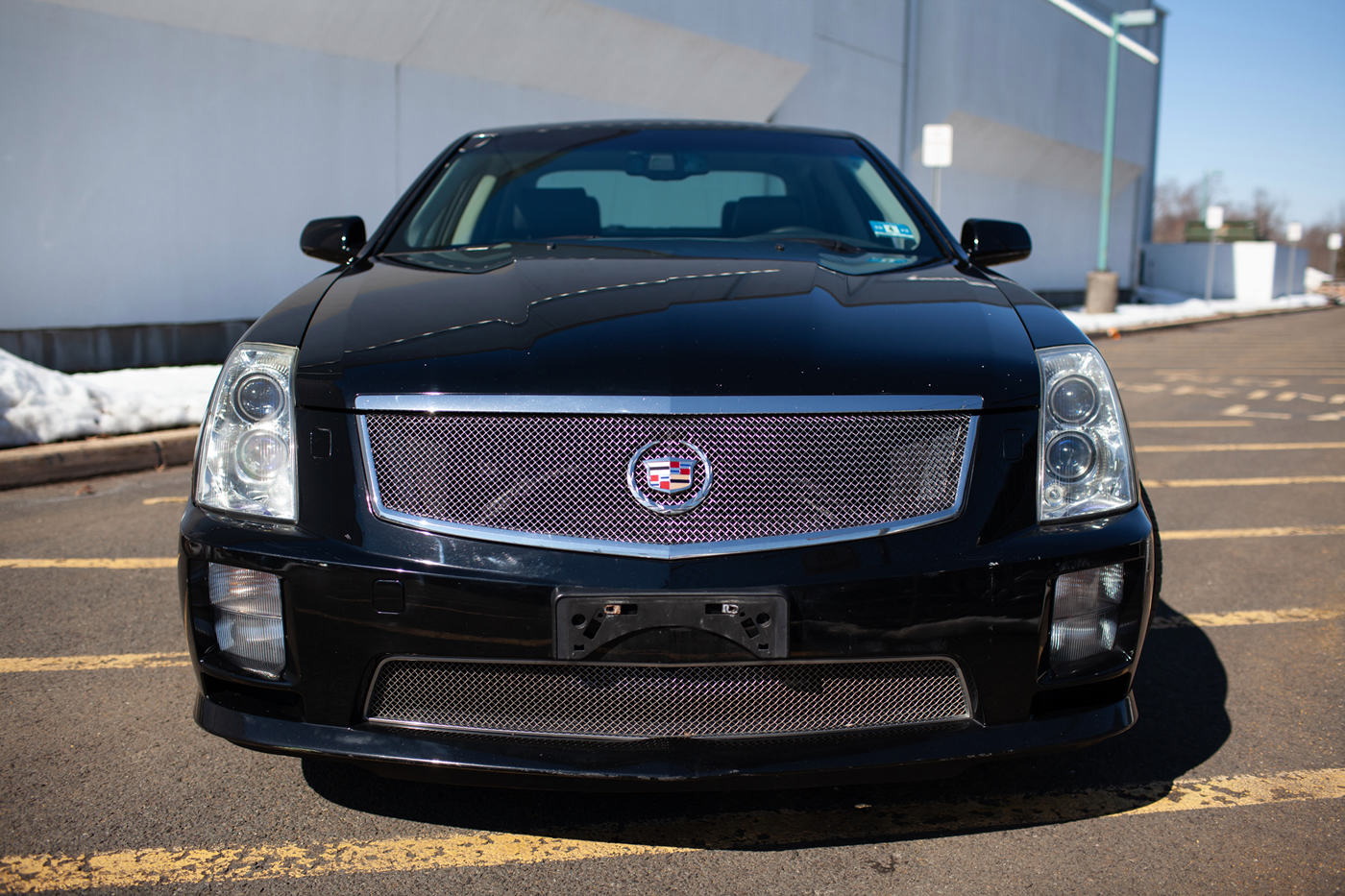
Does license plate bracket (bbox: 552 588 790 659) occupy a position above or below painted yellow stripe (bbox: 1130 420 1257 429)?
above

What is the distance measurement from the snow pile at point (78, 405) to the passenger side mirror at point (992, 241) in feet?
12.8

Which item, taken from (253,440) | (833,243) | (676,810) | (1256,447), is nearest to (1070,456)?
(676,810)

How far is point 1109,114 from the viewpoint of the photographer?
819 inches

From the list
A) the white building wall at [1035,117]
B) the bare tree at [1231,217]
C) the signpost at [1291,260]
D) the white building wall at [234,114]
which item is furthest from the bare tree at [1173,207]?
the white building wall at [234,114]

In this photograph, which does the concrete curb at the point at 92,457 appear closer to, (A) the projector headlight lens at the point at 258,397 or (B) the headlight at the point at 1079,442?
(A) the projector headlight lens at the point at 258,397

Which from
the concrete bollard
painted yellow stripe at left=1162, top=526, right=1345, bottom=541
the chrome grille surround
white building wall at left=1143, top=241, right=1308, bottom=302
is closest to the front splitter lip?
the chrome grille surround

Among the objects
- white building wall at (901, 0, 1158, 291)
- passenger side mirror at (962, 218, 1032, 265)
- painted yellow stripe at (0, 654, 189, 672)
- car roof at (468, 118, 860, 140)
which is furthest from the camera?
white building wall at (901, 0, 1158, 291)

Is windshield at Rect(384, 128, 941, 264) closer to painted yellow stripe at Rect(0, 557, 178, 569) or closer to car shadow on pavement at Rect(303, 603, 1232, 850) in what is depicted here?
car shadow on pavement at Rect(303, 603, 1232, 850)

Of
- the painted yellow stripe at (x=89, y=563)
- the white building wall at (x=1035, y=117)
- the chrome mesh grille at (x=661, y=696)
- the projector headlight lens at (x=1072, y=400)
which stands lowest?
the painted yellow stripe at (x=89, y=563)

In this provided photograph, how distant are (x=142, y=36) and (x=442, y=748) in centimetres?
785

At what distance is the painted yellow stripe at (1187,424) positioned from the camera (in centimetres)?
767

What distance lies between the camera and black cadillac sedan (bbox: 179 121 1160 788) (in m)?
1.77

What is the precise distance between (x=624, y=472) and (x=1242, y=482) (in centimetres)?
501

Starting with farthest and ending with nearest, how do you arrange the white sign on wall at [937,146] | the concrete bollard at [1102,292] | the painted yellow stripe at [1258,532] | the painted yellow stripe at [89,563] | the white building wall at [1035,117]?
the concrete bollard at [1102,292] < the white building wall at [1035,117] < the white sign on wall at [937,146] < the painted yellow stripe at [1258,532] < the painted yellow stripe at [89,563]
